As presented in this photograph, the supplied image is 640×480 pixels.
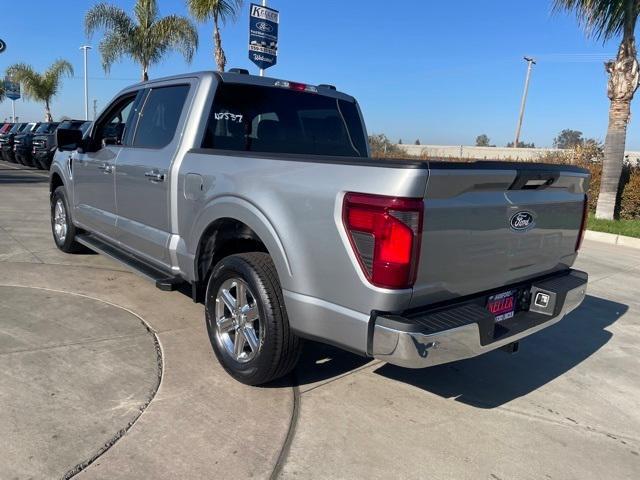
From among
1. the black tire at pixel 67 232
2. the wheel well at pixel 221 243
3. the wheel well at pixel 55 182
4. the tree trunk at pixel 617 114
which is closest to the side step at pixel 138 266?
the wheel well at pixel 221 243

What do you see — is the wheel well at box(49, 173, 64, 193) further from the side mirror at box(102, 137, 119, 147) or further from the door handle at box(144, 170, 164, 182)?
the door handle at box(144, 170, 164, 182)

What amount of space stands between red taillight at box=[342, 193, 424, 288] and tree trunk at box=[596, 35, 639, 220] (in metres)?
10.6

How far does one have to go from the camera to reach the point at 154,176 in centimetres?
411

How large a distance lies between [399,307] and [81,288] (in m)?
3.76

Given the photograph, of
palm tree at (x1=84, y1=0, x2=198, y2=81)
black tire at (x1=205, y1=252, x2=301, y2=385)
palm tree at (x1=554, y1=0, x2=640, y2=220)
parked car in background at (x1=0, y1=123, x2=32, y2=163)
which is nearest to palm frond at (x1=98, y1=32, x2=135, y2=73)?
palm tree at (x1=84, y1=0, x2=198, y2=81)

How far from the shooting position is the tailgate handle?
296 centimetres

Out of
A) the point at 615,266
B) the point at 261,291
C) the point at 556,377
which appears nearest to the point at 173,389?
the point at 261,291

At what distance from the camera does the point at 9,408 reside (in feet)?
9.71

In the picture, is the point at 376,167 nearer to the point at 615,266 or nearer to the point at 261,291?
the point at 261,291

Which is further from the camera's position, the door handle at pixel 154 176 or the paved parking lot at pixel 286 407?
the door handle at pixel 154 176

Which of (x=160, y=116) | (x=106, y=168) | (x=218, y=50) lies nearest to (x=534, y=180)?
(x=160, y=116)

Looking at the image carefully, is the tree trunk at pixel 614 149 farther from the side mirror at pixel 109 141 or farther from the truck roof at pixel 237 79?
the side mirror at pixel 109 141

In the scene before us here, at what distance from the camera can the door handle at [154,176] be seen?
13.2ft

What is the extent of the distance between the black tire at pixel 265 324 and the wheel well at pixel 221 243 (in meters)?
0.19
